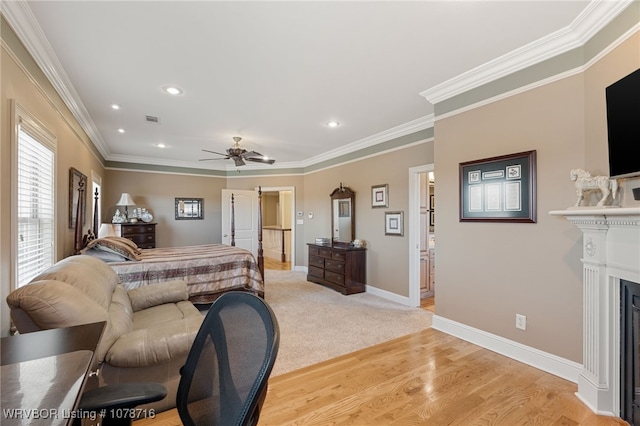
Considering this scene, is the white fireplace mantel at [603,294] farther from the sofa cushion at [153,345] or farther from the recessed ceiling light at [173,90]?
Result: the recessed ceiling light at [173,90]

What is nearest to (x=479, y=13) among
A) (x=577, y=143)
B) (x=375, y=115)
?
(x=577, y=143)

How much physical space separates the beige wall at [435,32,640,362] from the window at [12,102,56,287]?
3661 mm

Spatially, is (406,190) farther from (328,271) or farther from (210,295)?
(210,295)

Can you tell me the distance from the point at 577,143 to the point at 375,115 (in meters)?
2.20

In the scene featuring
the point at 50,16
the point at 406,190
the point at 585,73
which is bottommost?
the point at 406,190

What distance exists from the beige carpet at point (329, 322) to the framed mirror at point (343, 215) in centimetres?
107

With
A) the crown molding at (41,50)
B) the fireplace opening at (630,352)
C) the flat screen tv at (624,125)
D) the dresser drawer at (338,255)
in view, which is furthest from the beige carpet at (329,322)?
the crown molding at (41,50)

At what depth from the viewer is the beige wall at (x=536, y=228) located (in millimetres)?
2115

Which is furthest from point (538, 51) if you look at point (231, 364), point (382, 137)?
point (231, 364)

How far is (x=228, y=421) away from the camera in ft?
2.36

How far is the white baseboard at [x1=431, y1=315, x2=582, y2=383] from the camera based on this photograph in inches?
87.4

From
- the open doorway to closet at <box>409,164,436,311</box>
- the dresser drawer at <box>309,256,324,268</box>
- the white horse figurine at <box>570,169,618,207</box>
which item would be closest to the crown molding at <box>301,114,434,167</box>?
the open doorway to closet at <box>409,164,436,311</box>

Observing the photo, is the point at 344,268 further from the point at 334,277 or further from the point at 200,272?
the point at 200,272

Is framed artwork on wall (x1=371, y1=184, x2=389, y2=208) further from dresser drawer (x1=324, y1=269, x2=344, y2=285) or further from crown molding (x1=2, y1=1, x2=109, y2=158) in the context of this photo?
crown molding (x1=2, y1=1, x2=109, y2=158)
